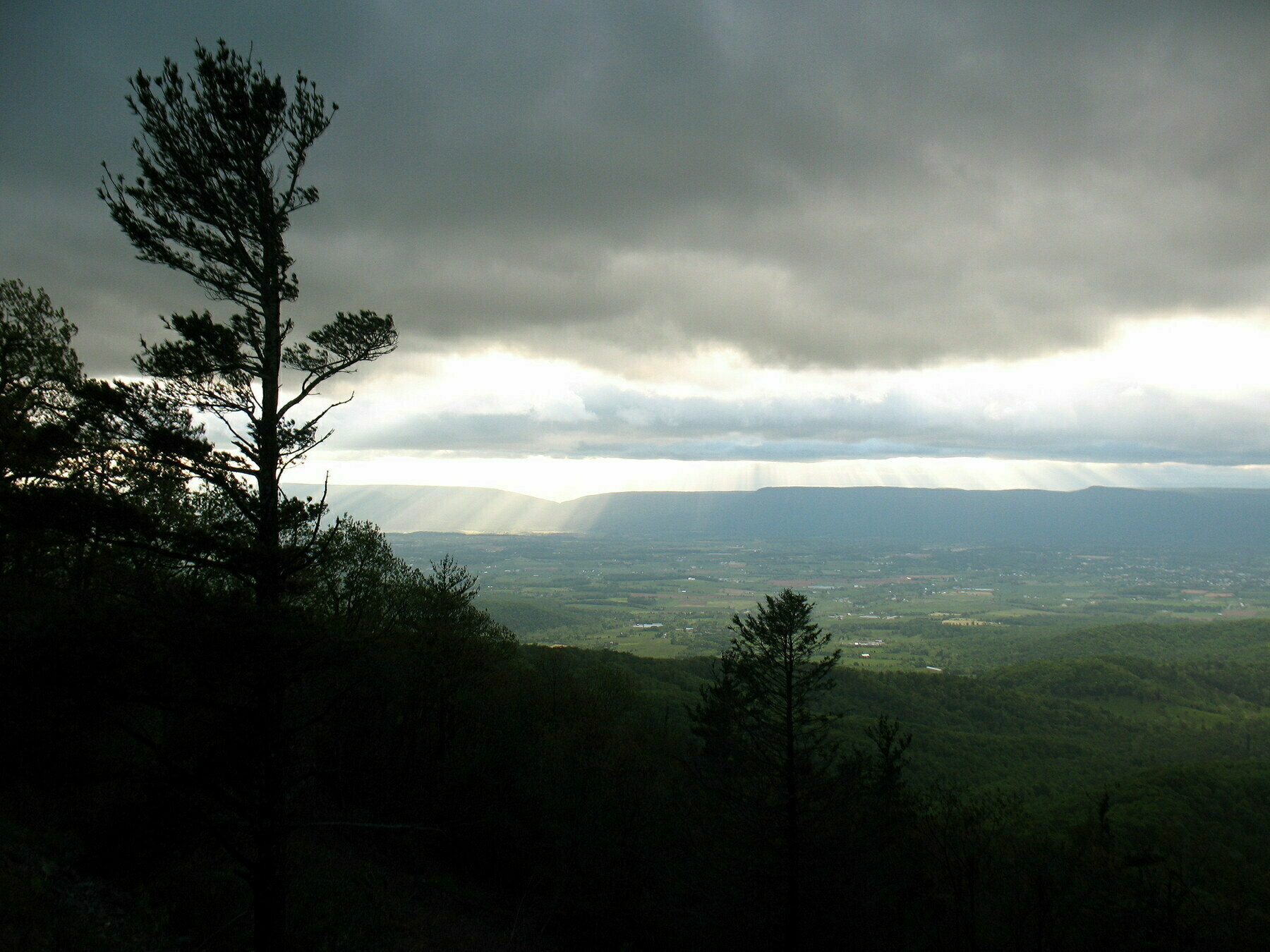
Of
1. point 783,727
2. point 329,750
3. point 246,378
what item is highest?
point 246,378

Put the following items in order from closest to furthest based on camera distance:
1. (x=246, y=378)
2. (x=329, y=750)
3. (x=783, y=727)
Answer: (x=246, y=378), (x=783, y=727), (x=329, y=750)

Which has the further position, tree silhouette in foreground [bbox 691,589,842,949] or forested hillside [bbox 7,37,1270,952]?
tree silhouette in foreground [bbox 691,589,842,949]

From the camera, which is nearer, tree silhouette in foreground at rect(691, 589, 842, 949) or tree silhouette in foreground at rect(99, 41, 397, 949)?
tree silhouette in foreground at rect(99, 41, 397, 949)

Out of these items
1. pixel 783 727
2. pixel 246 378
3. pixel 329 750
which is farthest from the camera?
pixel 329 750

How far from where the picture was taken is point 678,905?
19281 millimetres

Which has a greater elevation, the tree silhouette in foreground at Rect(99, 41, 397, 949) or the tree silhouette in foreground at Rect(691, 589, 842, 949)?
the tree silhouette in foreground at Rect(99, 41, 397, 949)

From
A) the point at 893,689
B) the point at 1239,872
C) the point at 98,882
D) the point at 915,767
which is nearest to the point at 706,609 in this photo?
the point at 893,689

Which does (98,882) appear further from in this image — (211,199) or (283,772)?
(211,199)

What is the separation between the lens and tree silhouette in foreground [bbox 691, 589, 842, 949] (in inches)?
653

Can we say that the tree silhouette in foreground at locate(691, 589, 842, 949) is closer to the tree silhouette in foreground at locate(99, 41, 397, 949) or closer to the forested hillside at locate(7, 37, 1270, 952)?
the forested hillside at locate(7, 37, 1270, 952)

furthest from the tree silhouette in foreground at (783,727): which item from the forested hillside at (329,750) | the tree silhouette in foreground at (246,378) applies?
the tree silhouette in foreground at (246,378)

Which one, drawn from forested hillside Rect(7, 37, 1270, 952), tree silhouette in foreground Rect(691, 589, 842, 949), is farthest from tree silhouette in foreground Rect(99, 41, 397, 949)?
tree silhouette in foreground Rect(691, 589, 842, 949)

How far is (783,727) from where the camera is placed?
17.5 meters

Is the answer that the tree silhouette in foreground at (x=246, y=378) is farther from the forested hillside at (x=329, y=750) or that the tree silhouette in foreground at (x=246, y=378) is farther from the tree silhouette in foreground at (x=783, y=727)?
the tree silhouette in foreground at (x=783, y=727)
